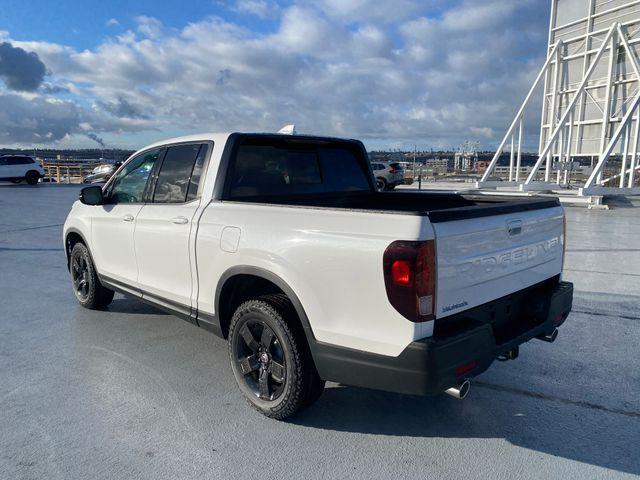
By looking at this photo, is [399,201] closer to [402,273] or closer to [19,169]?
[402,273]

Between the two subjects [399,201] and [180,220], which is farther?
[399,201]

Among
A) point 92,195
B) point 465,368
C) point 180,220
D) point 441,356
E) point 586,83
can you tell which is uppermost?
point 586,83

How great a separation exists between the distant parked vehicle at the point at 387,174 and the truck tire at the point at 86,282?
1993 centimetres

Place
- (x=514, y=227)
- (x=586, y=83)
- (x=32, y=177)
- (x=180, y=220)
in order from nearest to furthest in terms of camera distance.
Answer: (x=514, y=227), (x=180, y=220), (x=586, y=83), (x=32, y=177)

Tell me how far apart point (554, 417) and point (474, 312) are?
1.02m

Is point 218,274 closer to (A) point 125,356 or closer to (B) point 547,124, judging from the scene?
(A) point 125,356

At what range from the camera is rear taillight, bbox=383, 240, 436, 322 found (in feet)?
7.72

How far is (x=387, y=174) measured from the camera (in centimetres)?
2462

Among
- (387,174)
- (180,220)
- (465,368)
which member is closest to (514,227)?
(465,368)

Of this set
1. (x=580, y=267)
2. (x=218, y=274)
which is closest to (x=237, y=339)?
(x=218, y=274)

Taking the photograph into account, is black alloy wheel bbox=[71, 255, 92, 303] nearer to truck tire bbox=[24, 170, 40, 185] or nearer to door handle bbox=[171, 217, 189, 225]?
door handle bbox=[171, 217, 189, 225]

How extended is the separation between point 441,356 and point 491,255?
720 millimetres

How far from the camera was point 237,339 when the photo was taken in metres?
3.29

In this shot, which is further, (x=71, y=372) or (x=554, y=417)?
(x=71, y=372)
